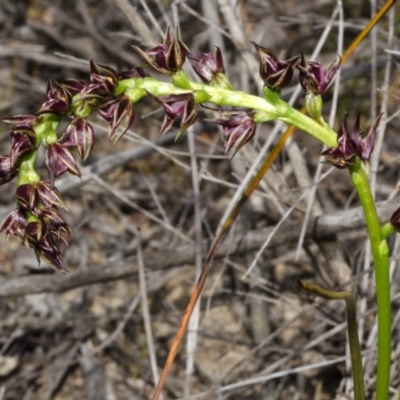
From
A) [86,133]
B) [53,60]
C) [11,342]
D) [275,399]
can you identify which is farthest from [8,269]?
[86,133]

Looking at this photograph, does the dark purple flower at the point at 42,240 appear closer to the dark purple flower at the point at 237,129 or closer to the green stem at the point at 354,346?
the dark purple flower at the point at 237,129

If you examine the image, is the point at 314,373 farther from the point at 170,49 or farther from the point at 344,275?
the point at 170,49

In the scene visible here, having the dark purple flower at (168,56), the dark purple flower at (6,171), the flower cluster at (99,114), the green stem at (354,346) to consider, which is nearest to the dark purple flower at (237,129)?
the flower cluster at (99,114)

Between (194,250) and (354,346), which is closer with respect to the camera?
(354,346)

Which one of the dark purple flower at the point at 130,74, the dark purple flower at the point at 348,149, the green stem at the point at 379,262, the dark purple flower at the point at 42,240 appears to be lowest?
the green stem at the point at 379,262

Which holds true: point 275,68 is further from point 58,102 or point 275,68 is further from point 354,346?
point 354,346

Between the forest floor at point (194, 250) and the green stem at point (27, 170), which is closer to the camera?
the green stem at point (27, 170)

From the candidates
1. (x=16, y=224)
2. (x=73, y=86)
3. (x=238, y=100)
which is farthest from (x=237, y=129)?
(x=16, y=224)

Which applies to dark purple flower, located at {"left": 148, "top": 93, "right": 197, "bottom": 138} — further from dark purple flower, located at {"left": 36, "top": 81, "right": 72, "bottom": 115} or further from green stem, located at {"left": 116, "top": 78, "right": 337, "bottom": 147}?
dark purple flower, located at {"left": 36, "top": 81, "right": 72, "bottom": 115}
